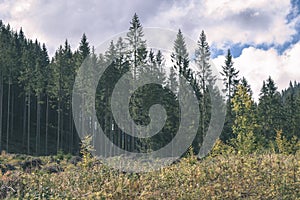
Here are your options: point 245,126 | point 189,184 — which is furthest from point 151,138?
point 189,184

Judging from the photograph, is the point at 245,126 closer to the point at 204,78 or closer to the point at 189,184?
the point at 204,78

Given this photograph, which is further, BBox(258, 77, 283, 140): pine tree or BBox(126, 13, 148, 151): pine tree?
BBox(258, 77, 283, 140): pine tree

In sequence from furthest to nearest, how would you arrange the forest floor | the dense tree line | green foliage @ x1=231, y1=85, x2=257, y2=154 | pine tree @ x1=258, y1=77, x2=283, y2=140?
pine tree @ x1=258, y1=77, x2=283, y2=140 < the dense tree line < green foliage @ x1=231, y1=85, x2=257, y2=154 < the forest floor

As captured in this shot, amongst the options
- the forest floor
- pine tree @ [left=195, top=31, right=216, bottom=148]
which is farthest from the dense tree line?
the forest floor

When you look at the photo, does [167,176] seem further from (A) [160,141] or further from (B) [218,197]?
(A) [160,141]

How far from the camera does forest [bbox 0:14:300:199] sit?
9.60 metres

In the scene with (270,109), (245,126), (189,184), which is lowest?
(189,184)

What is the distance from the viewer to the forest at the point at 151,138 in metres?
9.60

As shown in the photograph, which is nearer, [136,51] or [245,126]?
[245,126]

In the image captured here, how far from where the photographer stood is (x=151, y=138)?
41.3m

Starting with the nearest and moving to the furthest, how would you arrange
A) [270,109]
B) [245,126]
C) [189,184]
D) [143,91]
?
[189,184] < [245,126] < [143,91] < [270,109]

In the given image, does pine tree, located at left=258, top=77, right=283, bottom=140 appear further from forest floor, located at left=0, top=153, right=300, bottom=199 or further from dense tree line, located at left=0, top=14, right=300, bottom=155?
forest floor, located at left=0, top=153, right=300, bottom=199

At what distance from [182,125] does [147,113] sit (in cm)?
379

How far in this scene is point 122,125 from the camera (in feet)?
156
